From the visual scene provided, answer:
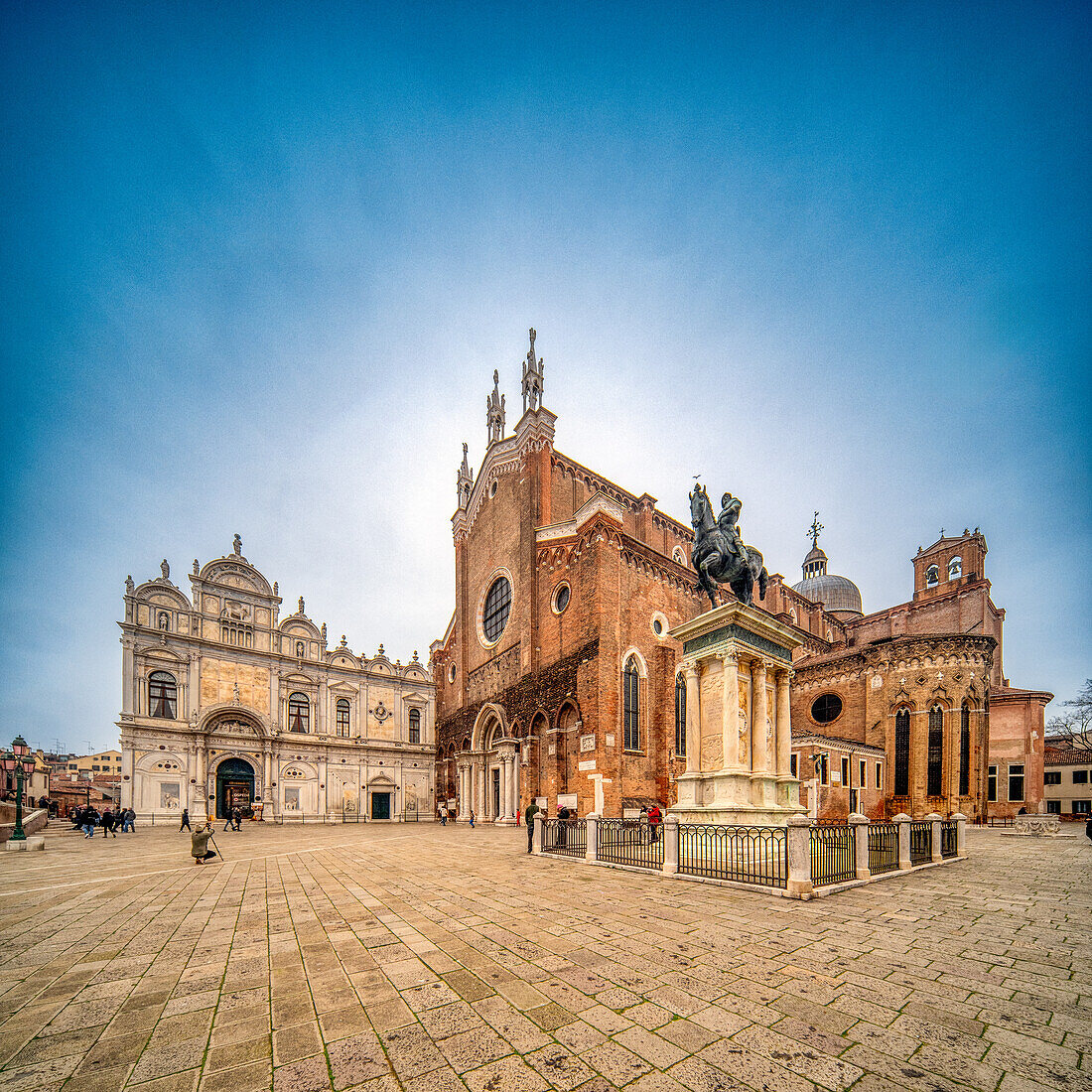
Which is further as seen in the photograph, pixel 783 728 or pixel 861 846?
pixel 783 728

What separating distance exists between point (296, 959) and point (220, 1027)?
54.4 inches

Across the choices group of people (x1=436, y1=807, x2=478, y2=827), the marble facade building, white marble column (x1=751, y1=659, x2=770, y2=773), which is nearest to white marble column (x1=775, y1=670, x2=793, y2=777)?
white marble column (x1=751, y1=659, x2=770, y2=773)

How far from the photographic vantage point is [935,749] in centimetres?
2578

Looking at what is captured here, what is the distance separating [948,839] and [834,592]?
38.4 m

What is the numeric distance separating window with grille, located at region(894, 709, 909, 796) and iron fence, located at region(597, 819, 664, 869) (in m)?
21.9

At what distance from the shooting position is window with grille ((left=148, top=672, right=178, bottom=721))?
84.2ft

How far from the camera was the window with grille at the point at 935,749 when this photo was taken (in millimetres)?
25487

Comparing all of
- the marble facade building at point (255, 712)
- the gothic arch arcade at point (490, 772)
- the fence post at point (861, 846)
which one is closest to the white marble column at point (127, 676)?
the marble facade building at point (255, 712)

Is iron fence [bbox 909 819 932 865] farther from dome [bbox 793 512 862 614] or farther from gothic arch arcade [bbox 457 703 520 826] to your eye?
dome [bbox 793 512 862 614]

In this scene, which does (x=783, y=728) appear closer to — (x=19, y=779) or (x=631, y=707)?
(x=631, y=707)

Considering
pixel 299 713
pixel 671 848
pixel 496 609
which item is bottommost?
pixel 299 713

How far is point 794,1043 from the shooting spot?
327 cm

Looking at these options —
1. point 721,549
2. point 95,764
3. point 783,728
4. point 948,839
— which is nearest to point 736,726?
point 783,728

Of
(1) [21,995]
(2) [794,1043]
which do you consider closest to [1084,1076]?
(2) [794,1043]
